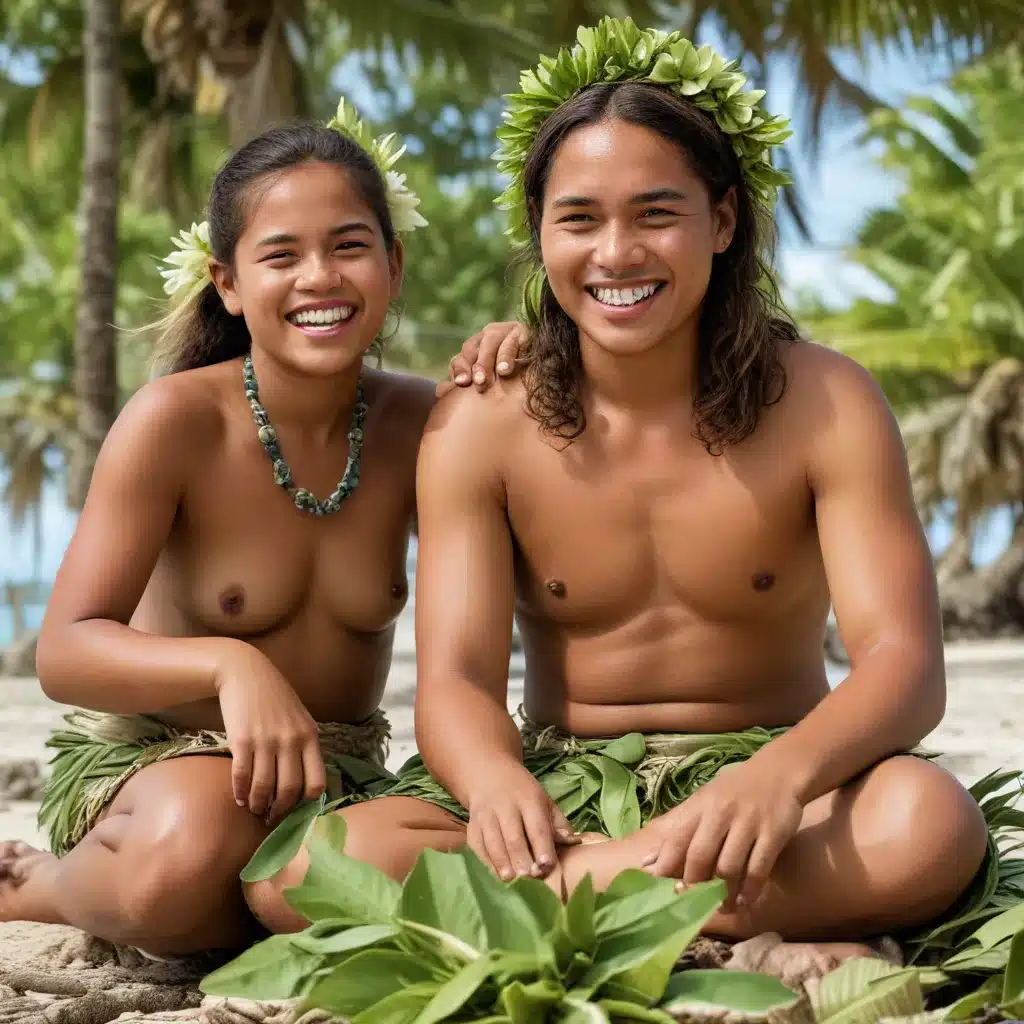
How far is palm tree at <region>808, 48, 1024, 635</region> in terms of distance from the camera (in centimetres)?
1566

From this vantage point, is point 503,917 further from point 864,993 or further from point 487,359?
point 487,359

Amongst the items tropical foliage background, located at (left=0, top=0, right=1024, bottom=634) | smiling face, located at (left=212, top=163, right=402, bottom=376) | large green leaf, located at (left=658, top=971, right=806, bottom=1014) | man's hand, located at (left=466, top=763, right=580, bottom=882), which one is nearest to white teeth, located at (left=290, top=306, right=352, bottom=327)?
smiling face, located at (left=212, top=163, right=402, bottom=376)

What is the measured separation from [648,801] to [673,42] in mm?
1429

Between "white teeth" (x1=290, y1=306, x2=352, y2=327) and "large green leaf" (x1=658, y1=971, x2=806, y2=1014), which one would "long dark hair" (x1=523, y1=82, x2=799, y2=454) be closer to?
"white teeth" (x1=290, y1=306, x2=352, y2=327)

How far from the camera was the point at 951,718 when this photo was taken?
21.5ft

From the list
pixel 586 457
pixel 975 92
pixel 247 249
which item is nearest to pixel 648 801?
pixel 586 457

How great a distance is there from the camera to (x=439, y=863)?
2248 millimetres

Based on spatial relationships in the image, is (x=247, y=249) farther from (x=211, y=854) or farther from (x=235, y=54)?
(x=235, y=54)

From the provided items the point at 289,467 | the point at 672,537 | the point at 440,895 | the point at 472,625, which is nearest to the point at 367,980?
the point at 440,895

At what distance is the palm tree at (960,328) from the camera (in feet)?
51.4

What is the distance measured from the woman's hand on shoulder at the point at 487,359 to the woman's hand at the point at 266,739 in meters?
0.72

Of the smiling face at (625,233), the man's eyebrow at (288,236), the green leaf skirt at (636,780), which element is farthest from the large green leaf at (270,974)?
the man's eyebrow at (288,236)

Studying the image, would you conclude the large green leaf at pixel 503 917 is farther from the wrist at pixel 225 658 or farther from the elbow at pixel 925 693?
the elbow at pixel 925 693

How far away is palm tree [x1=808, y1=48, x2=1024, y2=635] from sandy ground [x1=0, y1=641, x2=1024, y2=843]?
16.3 feet
